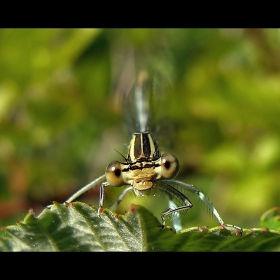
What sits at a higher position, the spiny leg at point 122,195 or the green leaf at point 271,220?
the spiny leg at point 122,195

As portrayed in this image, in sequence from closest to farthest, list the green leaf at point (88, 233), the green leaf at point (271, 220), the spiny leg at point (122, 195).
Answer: the green leaf at point (88, 233) < the green leaf at point (271, 220) < the spiny leg at point (122, 195)

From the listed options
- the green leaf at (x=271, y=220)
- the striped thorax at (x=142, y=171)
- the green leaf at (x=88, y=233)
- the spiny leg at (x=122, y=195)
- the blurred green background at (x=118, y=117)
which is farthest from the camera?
the blurred green background at (x=118, y=117)

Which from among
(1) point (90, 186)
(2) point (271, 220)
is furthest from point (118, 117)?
(2) point (271, 220)

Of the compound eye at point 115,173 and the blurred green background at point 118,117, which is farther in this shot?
the blurred green background at point 118,117

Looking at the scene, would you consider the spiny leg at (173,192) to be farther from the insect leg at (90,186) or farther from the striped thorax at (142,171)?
the insect leg at (90,186)

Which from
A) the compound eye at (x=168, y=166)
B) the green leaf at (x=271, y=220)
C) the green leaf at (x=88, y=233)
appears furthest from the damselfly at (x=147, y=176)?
the green leaf at (x=88, y=233)

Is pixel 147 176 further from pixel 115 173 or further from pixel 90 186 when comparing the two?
pixel 90 186

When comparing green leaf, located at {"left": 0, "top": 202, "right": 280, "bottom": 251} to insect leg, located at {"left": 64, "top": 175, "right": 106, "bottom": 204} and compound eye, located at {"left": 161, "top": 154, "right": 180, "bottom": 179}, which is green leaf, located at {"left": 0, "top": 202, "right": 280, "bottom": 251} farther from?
insect leg, located at {"left": 64, "top": 175, "right": 106, "bottom": 204}
